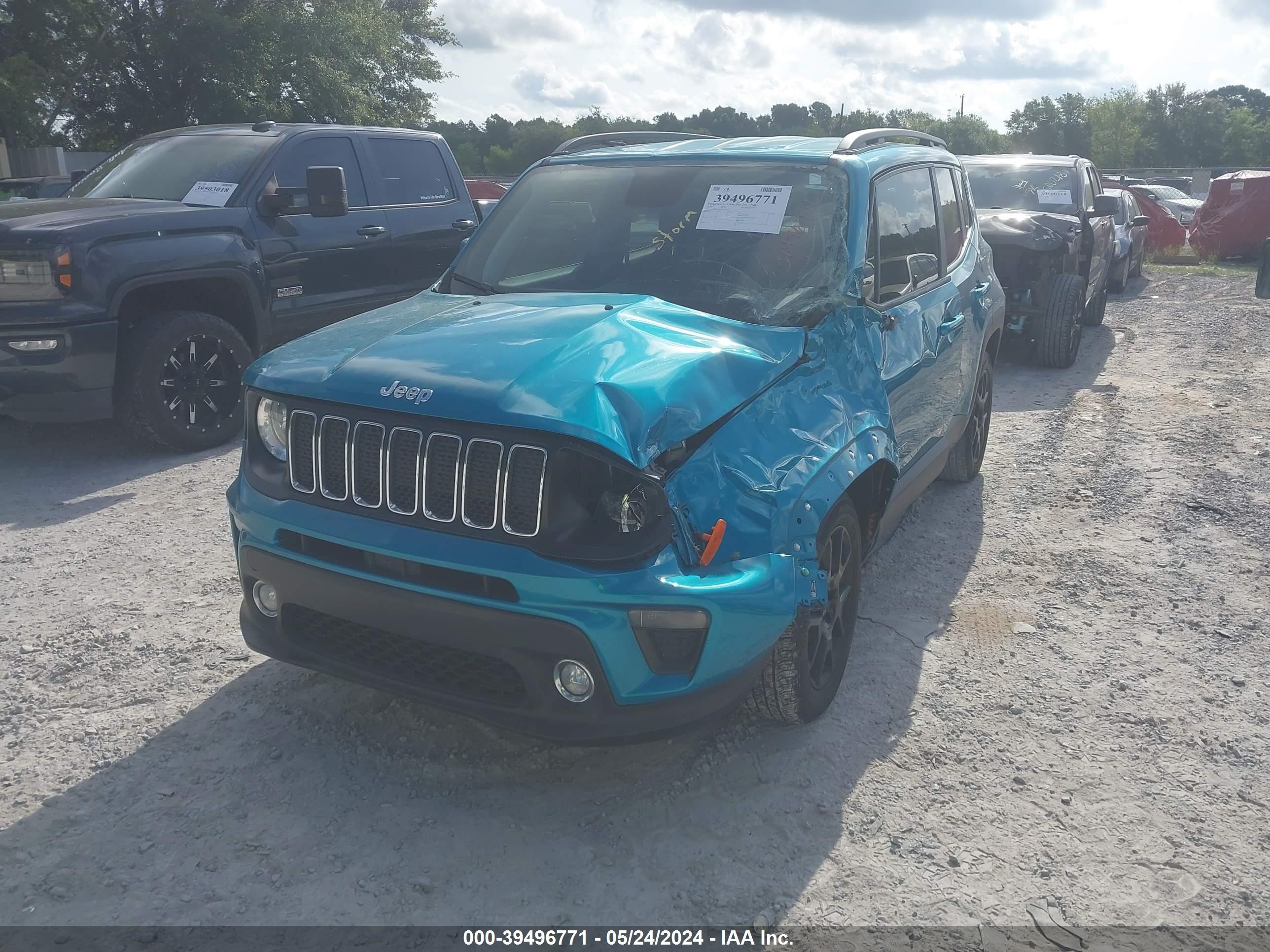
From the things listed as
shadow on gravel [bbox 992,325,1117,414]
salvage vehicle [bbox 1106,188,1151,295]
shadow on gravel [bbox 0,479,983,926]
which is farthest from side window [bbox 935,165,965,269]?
salvage vehicle [bbox 1106,188,1151,295]

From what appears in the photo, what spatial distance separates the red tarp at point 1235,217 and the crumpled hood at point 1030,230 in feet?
40.1

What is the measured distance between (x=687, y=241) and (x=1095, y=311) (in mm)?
9318

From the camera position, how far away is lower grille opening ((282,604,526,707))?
2.76 m

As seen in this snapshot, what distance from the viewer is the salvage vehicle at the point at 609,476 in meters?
2.66

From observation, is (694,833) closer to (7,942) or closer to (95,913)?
(95,913)

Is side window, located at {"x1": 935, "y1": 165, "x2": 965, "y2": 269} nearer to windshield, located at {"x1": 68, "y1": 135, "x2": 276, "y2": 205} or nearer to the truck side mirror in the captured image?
the truck side mirror

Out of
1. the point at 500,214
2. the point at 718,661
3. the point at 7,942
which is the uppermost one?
the point at 500,214

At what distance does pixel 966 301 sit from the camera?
5090 millimetres

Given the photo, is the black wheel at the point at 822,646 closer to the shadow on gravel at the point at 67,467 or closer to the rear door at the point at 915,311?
the rear door at the point at 915,311

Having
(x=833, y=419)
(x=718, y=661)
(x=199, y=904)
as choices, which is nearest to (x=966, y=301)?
(x=833, y=419)

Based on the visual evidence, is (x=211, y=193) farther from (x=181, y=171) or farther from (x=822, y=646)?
(x=822, y=646)

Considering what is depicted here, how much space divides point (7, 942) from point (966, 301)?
179 inches

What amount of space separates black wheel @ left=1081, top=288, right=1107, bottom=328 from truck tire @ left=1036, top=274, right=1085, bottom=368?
7.45ft

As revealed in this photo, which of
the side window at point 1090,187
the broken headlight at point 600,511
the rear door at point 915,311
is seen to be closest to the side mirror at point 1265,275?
the rear door at point 915,311
